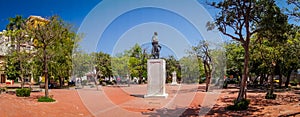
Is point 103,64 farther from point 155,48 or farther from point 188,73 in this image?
point 155,48

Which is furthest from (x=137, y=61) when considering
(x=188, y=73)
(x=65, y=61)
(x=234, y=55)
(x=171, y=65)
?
(x=234, y=55)

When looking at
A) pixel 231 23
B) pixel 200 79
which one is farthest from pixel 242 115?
pixel 200 79

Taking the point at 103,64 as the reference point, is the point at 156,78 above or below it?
below

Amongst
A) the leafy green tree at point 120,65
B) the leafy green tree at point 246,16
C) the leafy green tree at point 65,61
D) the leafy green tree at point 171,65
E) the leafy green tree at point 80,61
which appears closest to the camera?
the leafy green tree at point 246,16

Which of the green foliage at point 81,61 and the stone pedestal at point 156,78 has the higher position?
the green foliage at point 81,61

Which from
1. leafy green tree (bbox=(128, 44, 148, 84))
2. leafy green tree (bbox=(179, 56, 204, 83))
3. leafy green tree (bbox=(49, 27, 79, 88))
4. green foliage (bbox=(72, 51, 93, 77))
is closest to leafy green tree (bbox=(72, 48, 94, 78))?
green foliage (bbox=(72, 51, 93, 77))

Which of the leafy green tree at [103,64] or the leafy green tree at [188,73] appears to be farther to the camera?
the leafy green tree at [188,73]

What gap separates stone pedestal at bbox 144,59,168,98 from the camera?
65.7ft

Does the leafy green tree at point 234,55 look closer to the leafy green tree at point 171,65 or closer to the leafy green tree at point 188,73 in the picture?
the leafy green tree at point 188,73

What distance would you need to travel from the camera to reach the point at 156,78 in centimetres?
2022

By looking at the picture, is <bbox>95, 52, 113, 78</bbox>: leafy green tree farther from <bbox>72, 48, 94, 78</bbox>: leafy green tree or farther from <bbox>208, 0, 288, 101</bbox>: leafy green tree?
<bbox>208, 0, 288, 101</bbox>: leafy green tree

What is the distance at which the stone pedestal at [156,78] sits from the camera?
20031mm

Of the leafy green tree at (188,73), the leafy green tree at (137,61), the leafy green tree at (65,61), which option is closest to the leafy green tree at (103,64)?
the leafy green tree at (137,61)

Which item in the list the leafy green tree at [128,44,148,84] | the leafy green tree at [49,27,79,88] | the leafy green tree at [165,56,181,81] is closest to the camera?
the leafy green tree at [49,27,79,88]
